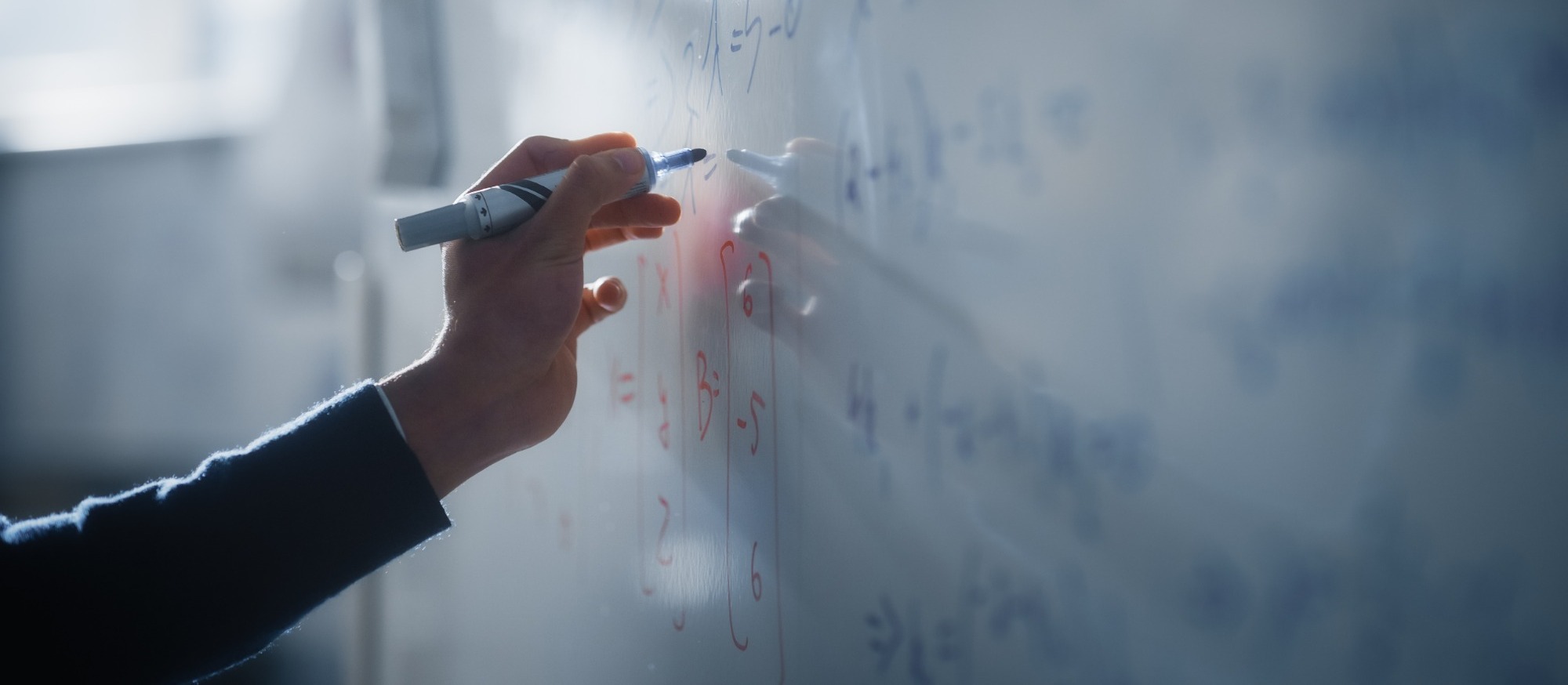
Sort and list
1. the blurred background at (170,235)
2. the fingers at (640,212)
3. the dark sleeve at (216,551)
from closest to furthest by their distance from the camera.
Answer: the dark sleeve at (216,551) < the fingers at (640,212) < the blurred background at (170,235)

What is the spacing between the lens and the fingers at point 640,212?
0.56 meters

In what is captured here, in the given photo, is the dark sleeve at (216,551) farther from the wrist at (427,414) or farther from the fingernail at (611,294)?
the fingernail at (611,294)

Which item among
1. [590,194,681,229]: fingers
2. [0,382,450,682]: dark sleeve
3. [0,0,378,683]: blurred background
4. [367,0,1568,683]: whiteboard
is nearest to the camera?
[367,0,1568,683]: whiteboard

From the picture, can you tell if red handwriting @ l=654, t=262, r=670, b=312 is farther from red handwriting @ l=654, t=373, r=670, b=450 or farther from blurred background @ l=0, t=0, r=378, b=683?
blurred background @ l=0, t=0, r=378, b=683

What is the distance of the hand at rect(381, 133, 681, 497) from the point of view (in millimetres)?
514

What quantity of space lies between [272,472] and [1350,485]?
46cm

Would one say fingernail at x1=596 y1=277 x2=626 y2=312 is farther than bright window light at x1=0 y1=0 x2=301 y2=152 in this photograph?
No

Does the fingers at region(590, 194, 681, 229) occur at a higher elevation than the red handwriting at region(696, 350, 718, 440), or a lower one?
higher

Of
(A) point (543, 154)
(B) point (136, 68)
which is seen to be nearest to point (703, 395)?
(A) point (543, 154)

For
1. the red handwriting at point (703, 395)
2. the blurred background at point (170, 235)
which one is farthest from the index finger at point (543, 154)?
the blurred background at point (170, 235)

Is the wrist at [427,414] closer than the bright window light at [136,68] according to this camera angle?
Yes

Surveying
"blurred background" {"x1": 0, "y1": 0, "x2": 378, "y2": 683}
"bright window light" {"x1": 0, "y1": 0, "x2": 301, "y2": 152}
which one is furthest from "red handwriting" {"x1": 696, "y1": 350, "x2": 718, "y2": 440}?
"bright window light" {"x1": 0, "y1": 0, "x2": 301, "y2": 152}

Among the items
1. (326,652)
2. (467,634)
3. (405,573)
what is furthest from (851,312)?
(326,652)

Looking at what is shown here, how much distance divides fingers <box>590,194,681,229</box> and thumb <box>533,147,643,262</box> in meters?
0.04
